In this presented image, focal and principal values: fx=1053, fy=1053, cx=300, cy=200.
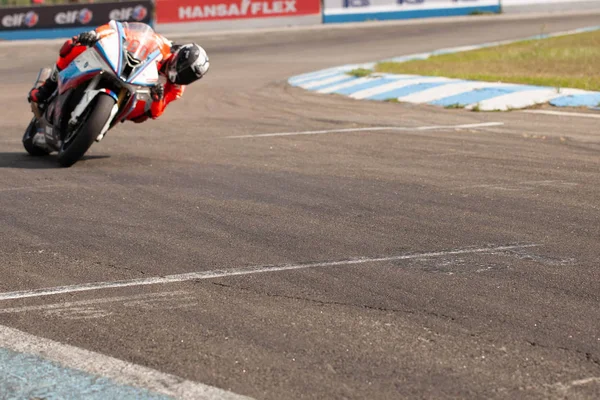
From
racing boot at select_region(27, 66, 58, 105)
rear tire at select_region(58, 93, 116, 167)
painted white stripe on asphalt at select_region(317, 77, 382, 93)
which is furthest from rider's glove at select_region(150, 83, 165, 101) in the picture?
painted white stripe on asphalt at select_region(317, 77, 382, 93)

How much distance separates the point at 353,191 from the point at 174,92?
9.39ft

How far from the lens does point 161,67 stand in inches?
382

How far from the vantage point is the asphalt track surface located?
155 inches

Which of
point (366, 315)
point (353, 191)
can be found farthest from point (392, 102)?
point (366, 315)

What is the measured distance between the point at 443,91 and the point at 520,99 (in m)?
1.46

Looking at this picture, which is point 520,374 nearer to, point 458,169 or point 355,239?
point 355,239

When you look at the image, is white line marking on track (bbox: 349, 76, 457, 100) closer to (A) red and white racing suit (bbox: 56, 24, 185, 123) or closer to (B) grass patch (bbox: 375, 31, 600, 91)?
(B) grass patch (bbox: 375, 31, 600, 91)

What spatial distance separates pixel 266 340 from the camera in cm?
422

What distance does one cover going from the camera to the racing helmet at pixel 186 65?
372 inches

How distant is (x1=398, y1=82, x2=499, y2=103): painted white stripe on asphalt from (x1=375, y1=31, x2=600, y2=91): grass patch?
69cm

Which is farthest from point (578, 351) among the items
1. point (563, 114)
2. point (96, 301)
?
point (563, 114)

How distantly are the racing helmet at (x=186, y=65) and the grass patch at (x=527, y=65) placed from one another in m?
6.50

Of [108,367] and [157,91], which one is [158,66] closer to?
[157,91]

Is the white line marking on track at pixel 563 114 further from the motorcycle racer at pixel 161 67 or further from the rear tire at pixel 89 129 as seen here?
the rear tire at pixel 89 129
